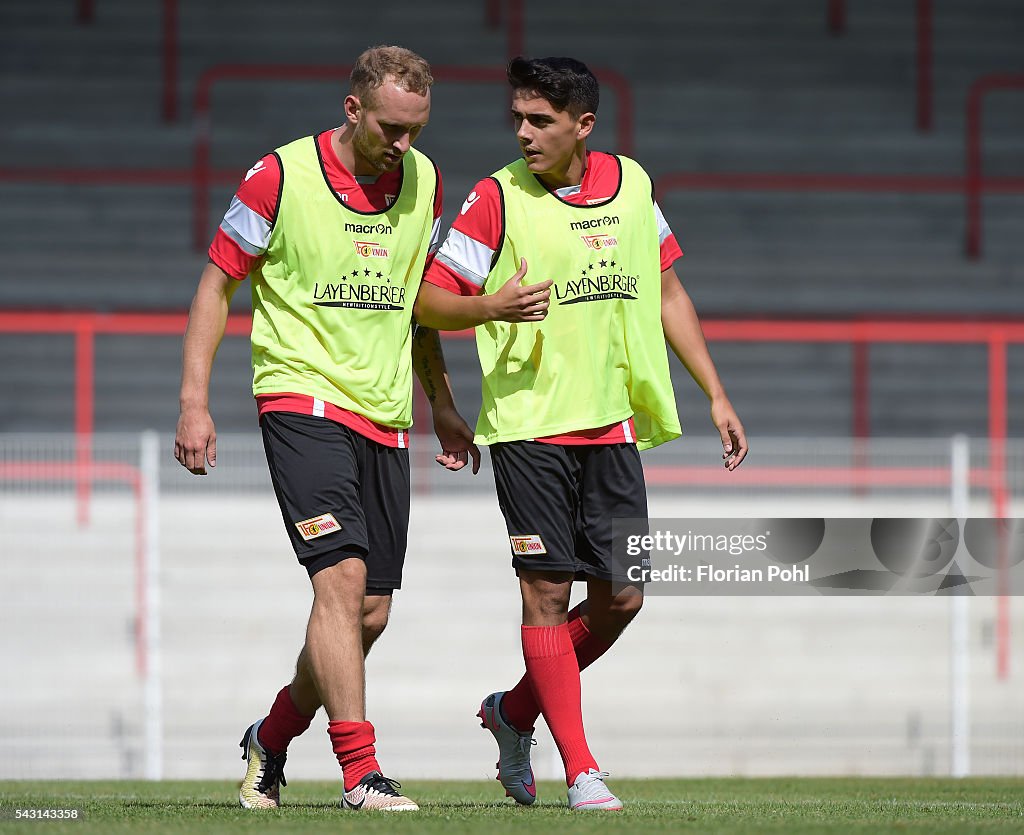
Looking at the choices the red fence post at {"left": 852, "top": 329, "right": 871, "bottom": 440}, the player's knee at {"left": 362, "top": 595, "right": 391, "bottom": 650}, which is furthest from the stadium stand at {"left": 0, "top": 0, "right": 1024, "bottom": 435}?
the player's knee at {"left": 362, "top": 595, "right": 391, "bottom": 650}

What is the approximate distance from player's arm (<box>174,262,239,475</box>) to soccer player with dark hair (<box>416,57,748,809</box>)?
0.55 m

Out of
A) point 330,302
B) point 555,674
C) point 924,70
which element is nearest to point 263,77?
point 924,70

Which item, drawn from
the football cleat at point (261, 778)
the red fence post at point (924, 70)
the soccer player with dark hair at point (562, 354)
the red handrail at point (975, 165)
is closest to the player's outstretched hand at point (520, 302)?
the soccer player with dark hair at point (562, 354)

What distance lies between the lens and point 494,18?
13586 millimetres

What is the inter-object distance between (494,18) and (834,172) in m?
3.08

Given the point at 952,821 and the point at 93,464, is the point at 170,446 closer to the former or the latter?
the point at 93,464

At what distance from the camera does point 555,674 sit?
4.42m

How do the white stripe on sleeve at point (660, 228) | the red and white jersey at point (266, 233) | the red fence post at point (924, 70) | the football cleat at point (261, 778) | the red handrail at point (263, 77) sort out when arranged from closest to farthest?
the red and white jersey at point (266, 233)
the football cleat at point (261, 778)
the white stripe on sleeve at point (660, 228)
the red handrail at point (263, 77)
the red fence post at point (924, 70)

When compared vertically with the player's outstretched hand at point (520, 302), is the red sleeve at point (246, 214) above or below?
above

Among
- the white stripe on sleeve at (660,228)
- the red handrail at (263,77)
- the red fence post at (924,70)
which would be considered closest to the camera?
the white stripe on sleeve at (660,228)

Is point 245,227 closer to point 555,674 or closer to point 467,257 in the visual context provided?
point 467,257

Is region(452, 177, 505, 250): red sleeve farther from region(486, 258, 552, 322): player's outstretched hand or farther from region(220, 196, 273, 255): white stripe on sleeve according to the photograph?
region(220, 196, 273, 255): white stripe on sleeve

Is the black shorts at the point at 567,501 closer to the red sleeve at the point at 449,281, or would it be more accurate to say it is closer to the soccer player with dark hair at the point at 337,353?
the soccer player with dark hair at the point at 337,353

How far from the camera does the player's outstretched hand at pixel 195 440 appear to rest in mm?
4172
